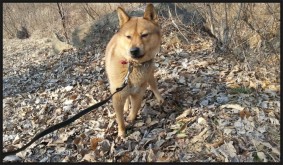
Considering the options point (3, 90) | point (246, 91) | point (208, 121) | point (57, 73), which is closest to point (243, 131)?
point (208, 121)

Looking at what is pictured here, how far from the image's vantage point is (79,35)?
1006cm

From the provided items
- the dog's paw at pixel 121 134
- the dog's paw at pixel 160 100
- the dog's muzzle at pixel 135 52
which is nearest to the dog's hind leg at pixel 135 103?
the dog's paw at pixel 121 134

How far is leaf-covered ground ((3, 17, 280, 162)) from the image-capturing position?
3.75 m

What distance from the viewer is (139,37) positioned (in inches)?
156

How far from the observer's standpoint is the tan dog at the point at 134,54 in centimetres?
397

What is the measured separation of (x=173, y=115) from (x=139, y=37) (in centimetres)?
122

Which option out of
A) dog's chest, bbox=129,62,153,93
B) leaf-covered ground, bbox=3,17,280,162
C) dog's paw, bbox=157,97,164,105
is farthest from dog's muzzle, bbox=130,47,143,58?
dog's paw, bbox=157,97,164,105

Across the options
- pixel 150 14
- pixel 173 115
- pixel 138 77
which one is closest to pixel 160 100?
pixel 173 115

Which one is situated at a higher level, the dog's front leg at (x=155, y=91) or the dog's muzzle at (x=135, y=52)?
the dog's muzzle at (x=135, y=52)

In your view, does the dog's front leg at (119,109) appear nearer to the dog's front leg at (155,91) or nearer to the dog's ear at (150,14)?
the dog's front leg at (155,91)

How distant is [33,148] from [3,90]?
13.0ft

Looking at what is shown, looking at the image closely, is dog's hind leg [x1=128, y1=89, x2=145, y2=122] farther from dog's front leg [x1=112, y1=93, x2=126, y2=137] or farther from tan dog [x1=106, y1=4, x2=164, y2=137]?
dog's front leg [x1=112, y1=93, x2=126, y2=137]

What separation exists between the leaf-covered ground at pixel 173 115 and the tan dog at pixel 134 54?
1.51ft

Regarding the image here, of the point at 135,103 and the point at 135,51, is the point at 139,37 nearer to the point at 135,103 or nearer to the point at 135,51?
the point at 135,51
